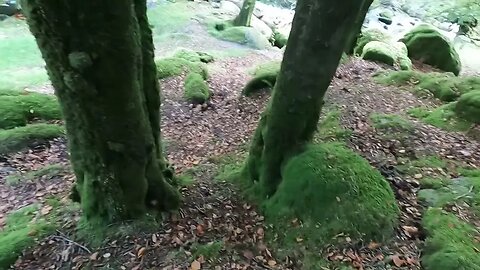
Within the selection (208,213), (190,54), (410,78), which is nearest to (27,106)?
(208,213)

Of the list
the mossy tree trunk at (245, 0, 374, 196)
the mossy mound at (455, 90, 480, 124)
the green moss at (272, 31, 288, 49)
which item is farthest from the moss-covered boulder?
the mossy tree trunk at (245, 0, 374, 196)

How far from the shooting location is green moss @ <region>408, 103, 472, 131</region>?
21.4 ft

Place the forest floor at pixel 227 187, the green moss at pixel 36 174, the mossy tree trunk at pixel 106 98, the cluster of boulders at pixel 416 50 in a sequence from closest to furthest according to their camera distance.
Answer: the mossy tree trunk at pixel 106 98 < the forest floor at pixel 227 187 < the green moss at pixel 36 174 < the cluster of boulders at pixel 416 50

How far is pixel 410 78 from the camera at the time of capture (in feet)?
30.2

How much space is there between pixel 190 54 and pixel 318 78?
32.8 ft

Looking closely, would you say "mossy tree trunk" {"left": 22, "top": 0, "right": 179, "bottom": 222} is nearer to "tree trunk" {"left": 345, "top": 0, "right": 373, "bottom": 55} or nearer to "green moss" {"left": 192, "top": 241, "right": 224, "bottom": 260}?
"green moss" {"left": 192, "top": 241, "right": 224, "bottom": 260}

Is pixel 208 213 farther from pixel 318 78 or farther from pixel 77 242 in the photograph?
pixel 318 78

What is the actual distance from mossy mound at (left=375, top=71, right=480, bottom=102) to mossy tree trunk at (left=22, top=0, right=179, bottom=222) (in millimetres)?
6215

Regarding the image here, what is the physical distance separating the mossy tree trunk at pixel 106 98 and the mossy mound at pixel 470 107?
4.93 m

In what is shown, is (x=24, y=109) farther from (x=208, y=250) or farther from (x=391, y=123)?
(x=391, y=123)

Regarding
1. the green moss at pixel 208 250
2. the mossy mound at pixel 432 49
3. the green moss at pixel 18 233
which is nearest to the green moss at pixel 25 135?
the green moss at pixel 18 233

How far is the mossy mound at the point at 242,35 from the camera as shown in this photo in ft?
57.4

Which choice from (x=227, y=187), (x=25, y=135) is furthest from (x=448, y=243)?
(x=25, y=135)

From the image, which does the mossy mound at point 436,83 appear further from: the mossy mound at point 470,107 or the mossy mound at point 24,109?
the mossy mound at point 24,109
